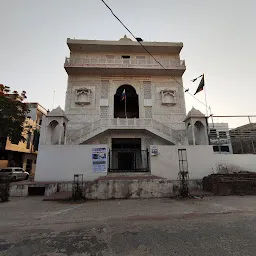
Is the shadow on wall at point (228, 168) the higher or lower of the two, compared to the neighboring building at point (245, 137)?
lower

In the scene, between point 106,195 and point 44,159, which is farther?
point 44,159

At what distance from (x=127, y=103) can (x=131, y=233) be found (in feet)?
50.9

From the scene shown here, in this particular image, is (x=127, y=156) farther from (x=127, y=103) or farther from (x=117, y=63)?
(x=117, y=63)

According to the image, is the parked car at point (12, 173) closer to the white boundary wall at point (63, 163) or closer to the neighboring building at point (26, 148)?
the neighboring building at point (26, 148)

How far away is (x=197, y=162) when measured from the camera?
10.5 m

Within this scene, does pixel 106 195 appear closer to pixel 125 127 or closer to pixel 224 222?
pixel 224 222

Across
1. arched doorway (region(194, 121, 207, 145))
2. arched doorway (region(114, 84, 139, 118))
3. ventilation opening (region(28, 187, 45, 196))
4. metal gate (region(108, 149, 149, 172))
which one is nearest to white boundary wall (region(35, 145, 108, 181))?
ventilation opening (region(28, 187, 45, 196))

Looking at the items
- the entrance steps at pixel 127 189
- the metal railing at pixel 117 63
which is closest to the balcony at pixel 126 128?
the metal railing at pixel 117 63

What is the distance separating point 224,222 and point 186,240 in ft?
5.55

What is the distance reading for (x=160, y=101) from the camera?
15.3 meters

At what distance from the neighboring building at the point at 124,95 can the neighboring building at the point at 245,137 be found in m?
3.95

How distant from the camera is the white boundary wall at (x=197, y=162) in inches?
400

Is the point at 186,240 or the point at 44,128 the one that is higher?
the point at 44,128

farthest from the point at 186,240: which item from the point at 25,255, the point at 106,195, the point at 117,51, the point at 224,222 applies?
the point at 117,51
